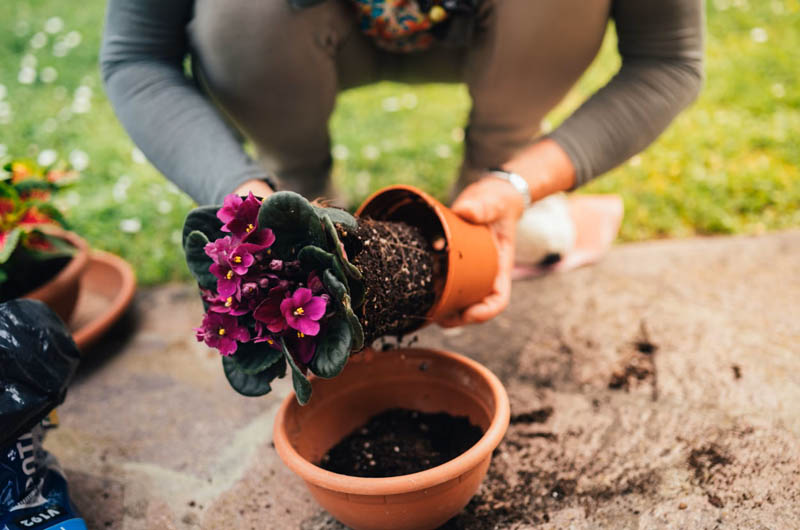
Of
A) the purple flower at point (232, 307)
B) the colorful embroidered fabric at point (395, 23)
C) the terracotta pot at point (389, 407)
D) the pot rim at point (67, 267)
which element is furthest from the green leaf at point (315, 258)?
the pot rim at point (67, 267)

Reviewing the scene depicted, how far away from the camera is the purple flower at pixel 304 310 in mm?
920

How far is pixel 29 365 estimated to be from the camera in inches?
42.7

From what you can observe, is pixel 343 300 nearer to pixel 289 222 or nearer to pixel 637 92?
pixel 289 222

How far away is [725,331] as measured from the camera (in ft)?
5.02

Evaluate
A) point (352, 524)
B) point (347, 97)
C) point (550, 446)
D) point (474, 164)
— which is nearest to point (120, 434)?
point (352, 524)

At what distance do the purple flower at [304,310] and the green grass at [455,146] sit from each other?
1207mm

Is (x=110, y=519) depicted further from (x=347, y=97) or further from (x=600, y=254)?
(x=347, y=97)

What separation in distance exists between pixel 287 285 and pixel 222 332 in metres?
0.12

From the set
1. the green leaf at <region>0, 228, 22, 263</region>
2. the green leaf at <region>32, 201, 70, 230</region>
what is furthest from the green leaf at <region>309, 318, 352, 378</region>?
the green leaf at <region>32, 201, 70, 230</region>

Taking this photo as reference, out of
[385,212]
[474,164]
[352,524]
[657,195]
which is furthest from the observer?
[657,195]

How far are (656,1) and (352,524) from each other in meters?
1.14

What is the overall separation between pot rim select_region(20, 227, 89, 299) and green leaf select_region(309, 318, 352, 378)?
3.07ft

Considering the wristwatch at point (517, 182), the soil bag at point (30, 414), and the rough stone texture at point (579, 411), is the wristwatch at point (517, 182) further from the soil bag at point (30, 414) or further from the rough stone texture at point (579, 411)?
the soil bag at point (30, 414)

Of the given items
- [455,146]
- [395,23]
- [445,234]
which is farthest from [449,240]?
[455,146]
